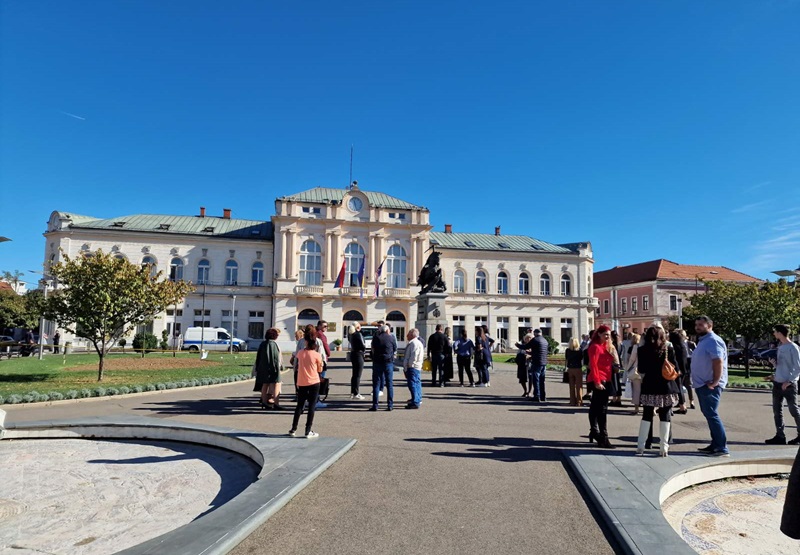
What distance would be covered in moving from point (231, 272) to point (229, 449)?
156ft

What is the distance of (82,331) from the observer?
1711 cm

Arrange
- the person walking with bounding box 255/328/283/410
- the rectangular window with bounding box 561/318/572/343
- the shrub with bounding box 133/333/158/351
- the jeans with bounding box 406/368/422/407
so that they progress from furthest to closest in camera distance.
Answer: the rectangular window with bounding box 561/318/572/343, the shrub with bounding box 133/333/158/351, the jeans with bounding box 406/368/422/407, the person walking with bounding box 255/328/283/410

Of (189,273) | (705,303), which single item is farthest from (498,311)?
(189,273)

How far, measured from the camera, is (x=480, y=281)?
58.1 metres

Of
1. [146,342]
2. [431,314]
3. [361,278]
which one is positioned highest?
[361,278]

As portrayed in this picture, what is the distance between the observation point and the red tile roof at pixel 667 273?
213 feet

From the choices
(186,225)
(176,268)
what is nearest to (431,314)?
(176,268)

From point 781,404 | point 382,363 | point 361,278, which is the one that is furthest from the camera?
point 361,278

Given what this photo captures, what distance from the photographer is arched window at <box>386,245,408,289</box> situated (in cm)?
5422

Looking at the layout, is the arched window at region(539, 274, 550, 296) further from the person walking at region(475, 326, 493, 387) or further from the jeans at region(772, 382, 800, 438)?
the jeans at region(772, 382, 800, 438)

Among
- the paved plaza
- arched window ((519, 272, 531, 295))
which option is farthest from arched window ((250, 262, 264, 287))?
the paved plaza

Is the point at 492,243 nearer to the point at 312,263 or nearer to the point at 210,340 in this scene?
the point at 312,263

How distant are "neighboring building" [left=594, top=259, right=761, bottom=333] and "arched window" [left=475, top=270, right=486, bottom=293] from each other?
15815 millimetres

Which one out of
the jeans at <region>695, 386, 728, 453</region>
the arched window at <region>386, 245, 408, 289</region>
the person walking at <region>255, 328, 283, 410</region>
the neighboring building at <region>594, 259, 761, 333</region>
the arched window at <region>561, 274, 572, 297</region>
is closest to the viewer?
the jeans at <region>695, 386, 728, 453</region>
